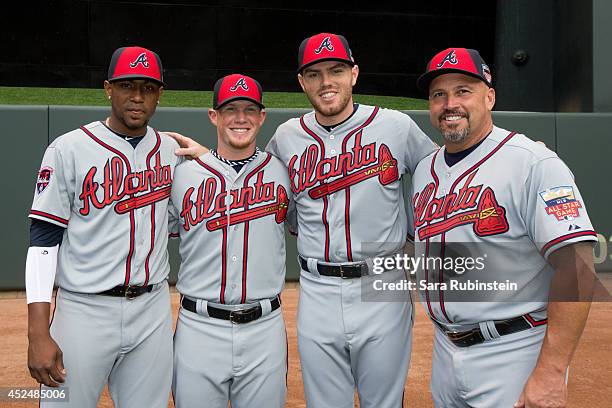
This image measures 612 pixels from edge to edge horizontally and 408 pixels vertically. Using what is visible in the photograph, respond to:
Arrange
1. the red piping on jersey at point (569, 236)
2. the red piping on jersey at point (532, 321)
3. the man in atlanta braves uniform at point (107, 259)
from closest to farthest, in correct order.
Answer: the red piping on jersey at point (569, 236) < the red piping on jersey at point (532, 321) < the man in atlanta braves uniform at point (107, 259)

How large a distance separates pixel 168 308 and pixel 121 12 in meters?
11.3

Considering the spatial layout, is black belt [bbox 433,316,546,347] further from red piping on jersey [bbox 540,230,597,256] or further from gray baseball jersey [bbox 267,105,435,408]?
gray baseball jersey [bbox 267,105,435,408]

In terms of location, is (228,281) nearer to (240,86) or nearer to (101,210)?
(101,210)

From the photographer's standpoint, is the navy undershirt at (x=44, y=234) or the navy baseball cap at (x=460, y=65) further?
the navy undershirt at (x=44, y=234)

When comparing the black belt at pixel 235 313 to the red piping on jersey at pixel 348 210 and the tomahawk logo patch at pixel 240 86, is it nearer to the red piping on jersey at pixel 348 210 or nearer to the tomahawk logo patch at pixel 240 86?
the red piping on jersey at pixel 348 210

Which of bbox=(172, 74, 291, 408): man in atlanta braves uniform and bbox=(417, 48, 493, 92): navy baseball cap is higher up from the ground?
bbox=(417, 48, 493, 92): navy baseball cap

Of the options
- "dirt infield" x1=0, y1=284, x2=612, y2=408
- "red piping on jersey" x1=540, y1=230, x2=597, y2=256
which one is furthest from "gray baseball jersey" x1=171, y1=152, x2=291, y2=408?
"dirt infield" x1=0, y1=284, x2=612, y2=408

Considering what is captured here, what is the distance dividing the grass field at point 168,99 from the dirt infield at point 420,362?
4.99 m

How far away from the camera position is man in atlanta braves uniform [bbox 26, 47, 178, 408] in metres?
2.66

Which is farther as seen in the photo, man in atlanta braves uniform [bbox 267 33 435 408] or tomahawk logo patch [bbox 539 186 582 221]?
man in atlanta braves uniform [bbox 267 33 435 408]

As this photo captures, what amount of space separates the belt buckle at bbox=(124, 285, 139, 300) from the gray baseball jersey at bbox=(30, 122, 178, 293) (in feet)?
0.08

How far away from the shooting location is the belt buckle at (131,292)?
2.73 metres

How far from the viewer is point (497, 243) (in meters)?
2.41

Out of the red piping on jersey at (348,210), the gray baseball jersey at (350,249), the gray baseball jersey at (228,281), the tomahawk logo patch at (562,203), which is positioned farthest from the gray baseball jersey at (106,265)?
the tomahawk logo patch at (562,203)
